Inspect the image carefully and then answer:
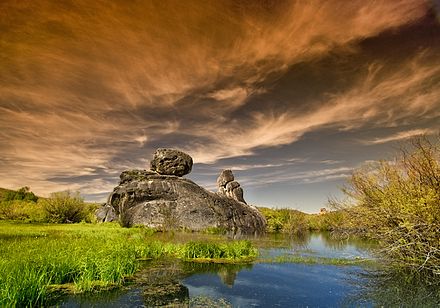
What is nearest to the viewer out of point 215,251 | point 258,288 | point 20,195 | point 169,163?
point 258,288

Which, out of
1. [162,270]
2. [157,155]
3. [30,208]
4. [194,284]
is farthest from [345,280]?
[30,208]

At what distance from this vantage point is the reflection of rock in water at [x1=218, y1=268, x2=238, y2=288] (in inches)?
617

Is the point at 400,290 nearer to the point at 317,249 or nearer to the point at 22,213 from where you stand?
the point at 317,249

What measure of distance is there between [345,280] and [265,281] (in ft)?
14.1

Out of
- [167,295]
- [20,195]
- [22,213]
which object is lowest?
[167,295]

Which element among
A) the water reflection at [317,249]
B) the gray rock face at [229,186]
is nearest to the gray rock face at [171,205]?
the gray rock face at [229,186]

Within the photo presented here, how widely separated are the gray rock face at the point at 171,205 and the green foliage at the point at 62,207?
5.79 meters

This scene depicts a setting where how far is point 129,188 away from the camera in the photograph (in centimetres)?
4912

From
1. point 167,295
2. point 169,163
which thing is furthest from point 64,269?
point 169,163

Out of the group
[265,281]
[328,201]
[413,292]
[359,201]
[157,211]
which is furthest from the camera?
[157,211]

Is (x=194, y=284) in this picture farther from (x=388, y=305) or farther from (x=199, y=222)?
(x=199, y=222)

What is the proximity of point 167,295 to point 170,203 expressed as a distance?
3595 cm

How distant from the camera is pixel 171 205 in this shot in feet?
157

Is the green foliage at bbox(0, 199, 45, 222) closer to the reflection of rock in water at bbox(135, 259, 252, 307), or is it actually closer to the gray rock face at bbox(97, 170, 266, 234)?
Result: the gray rock face at bbox(97, 170, 266, 234)
